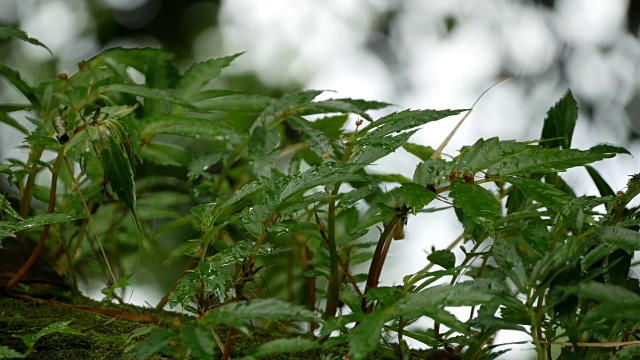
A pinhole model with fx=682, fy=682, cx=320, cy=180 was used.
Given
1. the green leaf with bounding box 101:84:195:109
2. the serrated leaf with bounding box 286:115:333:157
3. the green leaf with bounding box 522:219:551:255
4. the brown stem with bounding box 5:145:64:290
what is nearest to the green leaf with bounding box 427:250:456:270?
the green leaf with bounding box 522:219:551:255

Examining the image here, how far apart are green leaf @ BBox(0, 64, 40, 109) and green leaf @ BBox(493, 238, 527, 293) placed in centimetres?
87

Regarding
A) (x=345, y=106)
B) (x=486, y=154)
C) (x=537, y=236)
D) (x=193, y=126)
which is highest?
(x=193, y=126)

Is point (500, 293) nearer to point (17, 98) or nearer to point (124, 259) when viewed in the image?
point (124, 259)

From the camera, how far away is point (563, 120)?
1.14 m

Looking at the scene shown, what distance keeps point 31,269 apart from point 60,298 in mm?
71

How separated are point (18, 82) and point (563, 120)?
926mm

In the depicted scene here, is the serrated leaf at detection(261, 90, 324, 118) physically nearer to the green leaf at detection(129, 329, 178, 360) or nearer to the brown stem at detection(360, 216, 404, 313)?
the brown stem at detection(360, 216, 404, 313)

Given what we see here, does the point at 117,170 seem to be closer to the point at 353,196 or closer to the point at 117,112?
the point at 117,112

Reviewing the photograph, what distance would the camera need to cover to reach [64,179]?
1.39 metres

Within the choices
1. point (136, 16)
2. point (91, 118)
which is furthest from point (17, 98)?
point (91, 118)

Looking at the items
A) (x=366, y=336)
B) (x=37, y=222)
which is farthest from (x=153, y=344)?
(x=37, y=222)

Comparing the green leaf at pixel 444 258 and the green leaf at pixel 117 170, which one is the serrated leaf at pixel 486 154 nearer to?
the green leaf at pixel 444 258

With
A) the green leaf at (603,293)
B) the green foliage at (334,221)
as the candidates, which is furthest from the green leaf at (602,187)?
the green leaf at (603,293)

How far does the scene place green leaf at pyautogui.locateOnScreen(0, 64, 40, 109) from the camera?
1.14 m
